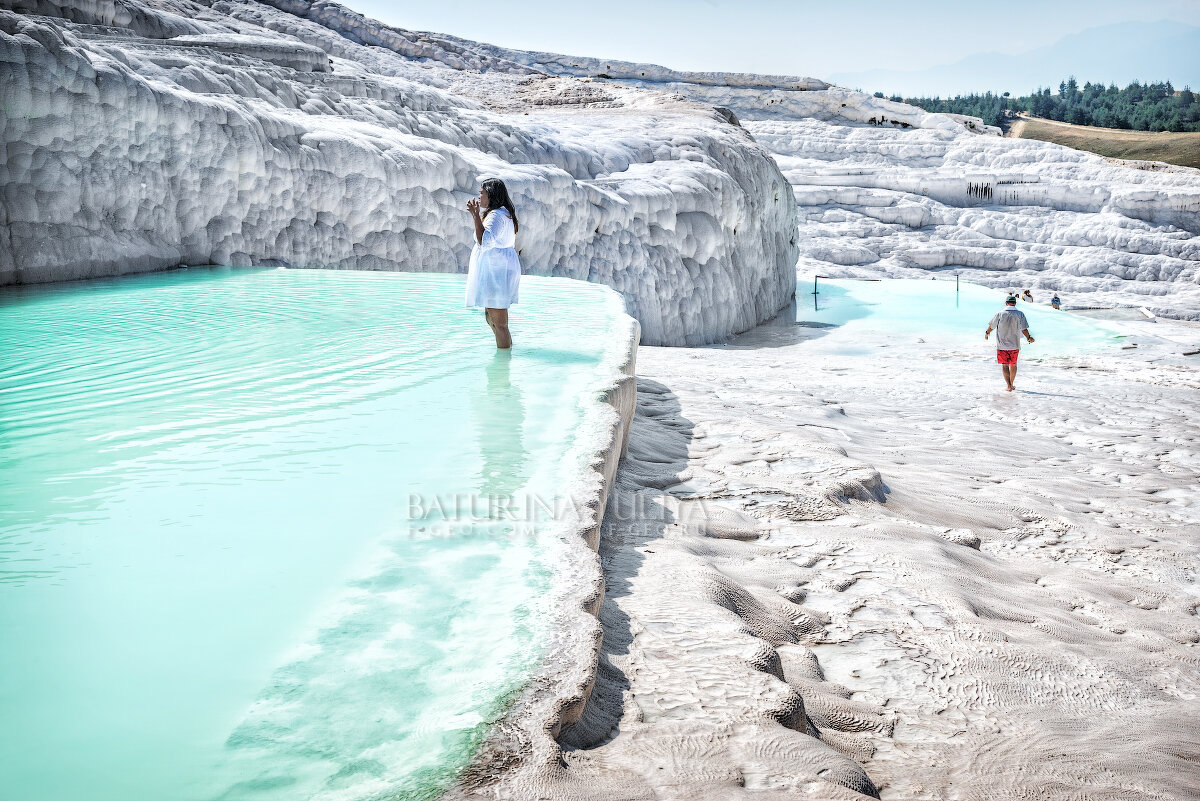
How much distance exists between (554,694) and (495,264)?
10.9ft

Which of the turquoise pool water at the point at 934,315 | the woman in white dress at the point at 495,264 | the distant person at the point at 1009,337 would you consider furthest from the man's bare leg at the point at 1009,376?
the woman in white dress at the point at 495,264

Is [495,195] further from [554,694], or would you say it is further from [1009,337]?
[1009,337]

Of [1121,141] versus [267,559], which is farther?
[1121,141]

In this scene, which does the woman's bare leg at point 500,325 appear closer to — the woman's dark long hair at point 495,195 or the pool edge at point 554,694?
the woman's dark long hair at point 495,195

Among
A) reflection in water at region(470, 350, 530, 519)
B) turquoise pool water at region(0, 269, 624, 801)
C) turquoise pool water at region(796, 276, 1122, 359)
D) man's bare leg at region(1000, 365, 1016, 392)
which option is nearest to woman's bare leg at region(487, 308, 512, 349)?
turquoise pool water at region(0, 269, 624, 801)

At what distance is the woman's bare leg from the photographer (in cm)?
463

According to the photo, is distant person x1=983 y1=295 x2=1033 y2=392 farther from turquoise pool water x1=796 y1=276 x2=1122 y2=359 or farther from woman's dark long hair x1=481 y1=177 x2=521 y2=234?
woman's dark long hair x1=481 y1=177 x2=521 y2=234

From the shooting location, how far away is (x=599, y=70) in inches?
1378

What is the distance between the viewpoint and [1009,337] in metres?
8.52

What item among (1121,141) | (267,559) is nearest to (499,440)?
(267,559)

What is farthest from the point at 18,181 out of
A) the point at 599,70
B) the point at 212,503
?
the point at 599,70

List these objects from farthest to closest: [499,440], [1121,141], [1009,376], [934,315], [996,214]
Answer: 1. [1121,141]
2. [996,214]
3. [934,315]
4. [1009,376]
5. [499,440]

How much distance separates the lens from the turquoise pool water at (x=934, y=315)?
13.3m

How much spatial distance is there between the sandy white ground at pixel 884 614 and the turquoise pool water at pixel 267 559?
1.14 feet
